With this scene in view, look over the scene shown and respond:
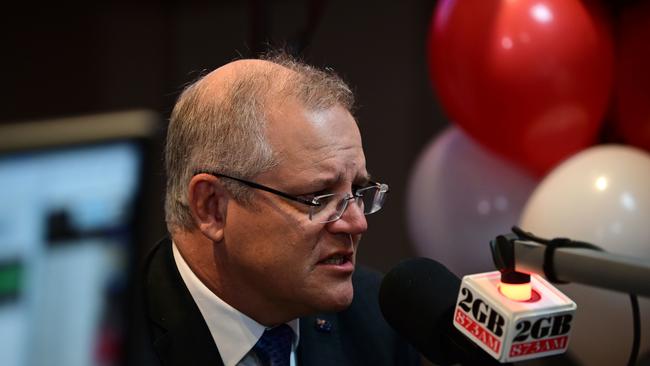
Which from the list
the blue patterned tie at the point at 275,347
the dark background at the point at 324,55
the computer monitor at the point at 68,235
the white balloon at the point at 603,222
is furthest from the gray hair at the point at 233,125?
the dark background at the point at 324,55

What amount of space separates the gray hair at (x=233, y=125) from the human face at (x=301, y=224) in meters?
0.02

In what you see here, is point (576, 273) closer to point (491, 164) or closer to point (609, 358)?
point (609, 358)

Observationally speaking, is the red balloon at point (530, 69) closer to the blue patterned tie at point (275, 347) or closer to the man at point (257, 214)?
the man at point (257, 214)

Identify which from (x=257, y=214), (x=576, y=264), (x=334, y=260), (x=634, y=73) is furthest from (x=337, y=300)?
(x=634, y=73)

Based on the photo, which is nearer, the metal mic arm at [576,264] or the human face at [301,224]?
the metal mic arm at [576,264]

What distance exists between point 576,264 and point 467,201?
1480 millimetres

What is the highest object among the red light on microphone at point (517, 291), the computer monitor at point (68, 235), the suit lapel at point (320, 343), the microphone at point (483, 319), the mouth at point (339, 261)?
the computer monitor at point (68, 235)

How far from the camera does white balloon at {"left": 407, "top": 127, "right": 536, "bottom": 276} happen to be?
236cm

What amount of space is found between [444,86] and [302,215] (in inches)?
35.7

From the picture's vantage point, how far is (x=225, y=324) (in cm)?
155

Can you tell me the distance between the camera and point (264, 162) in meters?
1.48

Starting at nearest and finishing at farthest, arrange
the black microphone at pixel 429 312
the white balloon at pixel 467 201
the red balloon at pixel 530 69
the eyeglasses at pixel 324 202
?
the black microphone at pixel 429 312 → the eyeglasses at pixel 324 202 → the red balloon at pixel 530 69 → the white balloon at pixel 467 201

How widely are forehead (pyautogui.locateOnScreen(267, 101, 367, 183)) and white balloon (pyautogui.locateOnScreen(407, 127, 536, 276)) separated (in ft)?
3.01

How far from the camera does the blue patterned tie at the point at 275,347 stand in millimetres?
1540
